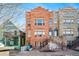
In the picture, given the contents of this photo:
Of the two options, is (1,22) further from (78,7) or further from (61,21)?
(78,7)

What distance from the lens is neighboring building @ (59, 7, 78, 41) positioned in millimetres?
2777

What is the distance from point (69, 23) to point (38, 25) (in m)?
0.32

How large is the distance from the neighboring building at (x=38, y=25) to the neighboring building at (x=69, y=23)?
103 mm

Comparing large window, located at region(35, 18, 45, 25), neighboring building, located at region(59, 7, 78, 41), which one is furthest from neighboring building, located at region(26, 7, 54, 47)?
neighboring building, located at region(59, 7, 78, 41)

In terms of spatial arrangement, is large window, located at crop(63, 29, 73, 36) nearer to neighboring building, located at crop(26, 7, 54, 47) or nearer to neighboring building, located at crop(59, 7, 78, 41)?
neighboring building, located at crop(59, 7, 78, 41)

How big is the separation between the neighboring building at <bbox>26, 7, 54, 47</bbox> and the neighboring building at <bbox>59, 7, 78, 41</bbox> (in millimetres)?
103

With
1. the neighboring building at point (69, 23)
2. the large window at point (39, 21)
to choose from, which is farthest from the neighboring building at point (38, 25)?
the neighboring building at point (69, 23)

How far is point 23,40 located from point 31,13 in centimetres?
29

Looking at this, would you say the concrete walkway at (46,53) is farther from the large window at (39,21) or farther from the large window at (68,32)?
the large window at (39,21)

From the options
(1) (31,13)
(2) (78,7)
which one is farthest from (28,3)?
(2) (78,7)

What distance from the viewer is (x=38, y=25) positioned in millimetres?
2791

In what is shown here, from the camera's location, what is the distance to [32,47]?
2.78 metres

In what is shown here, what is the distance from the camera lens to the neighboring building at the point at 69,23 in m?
2.78

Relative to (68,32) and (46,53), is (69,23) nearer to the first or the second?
(68,32)
